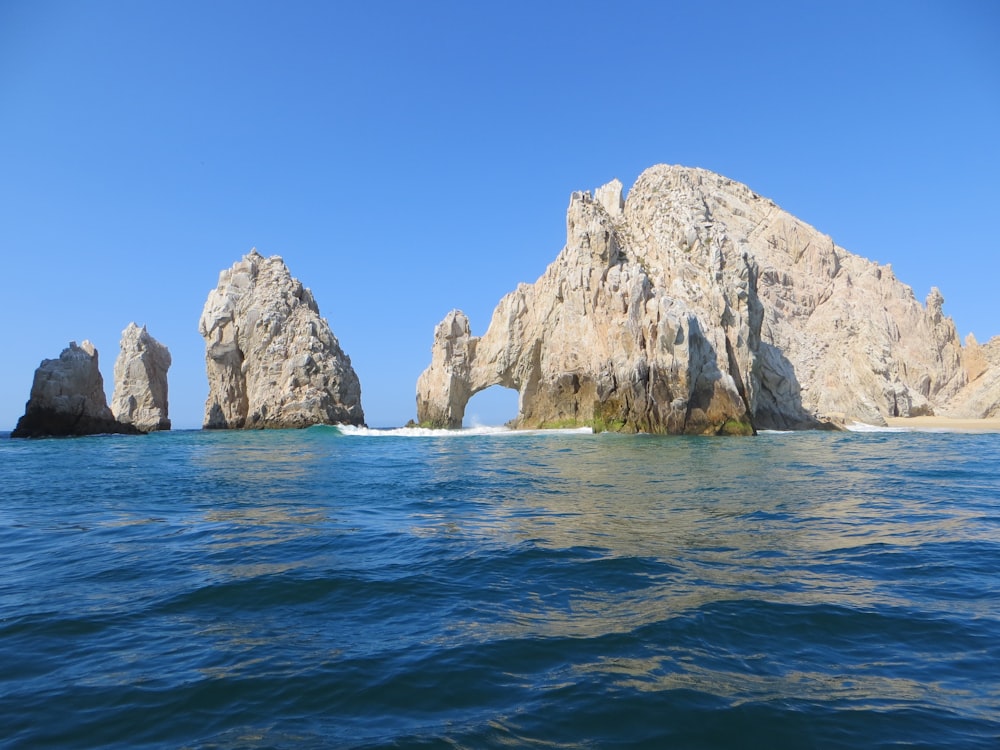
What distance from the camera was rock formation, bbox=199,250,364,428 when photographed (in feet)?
248

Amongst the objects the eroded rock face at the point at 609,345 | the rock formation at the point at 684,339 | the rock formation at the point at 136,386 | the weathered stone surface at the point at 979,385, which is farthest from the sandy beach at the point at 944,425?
the rock formation at the point at 136,386

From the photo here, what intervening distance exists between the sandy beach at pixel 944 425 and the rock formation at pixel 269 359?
66600mm

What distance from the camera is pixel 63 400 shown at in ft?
205

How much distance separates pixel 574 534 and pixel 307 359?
70853 mm

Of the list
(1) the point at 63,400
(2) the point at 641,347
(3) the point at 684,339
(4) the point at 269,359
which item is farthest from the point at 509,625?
(4) the point at 269,359

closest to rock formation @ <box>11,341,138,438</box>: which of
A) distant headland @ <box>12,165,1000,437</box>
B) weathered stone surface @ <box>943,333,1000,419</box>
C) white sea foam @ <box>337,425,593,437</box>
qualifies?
distant headland @ <box>12,165,1000,437</box>

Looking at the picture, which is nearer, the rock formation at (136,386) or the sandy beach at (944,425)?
the sandy beach at (944,425)

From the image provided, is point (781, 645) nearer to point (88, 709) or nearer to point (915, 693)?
point (915, 693)

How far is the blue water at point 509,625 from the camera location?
417 centimetres

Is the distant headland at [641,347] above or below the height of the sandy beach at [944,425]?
above

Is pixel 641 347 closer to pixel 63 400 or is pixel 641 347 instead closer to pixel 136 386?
pixel 63 400

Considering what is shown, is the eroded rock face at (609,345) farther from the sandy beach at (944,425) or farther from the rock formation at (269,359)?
the sandy beach at (944,425)

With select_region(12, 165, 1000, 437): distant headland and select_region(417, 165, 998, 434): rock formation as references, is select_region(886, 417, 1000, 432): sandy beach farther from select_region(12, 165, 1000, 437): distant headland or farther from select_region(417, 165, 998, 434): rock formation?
select_region(12, 165, 1000, 437): distant headland

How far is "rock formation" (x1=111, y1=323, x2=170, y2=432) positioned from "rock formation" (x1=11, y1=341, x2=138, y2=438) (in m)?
18.1
